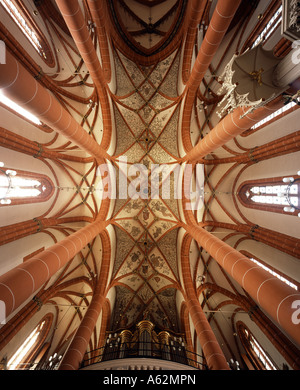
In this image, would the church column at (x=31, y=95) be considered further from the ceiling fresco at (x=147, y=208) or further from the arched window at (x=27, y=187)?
the ceiling fresco at (x=147, y=208)

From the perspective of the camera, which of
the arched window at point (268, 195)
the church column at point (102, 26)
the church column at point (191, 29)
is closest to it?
the arched window at point (268, 195)

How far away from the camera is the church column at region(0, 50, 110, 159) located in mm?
3975

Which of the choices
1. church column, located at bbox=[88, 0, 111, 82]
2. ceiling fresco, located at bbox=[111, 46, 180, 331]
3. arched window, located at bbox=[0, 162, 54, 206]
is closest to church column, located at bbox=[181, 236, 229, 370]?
ceiling fresco, located at bbox=[111, 46, 180, 331]

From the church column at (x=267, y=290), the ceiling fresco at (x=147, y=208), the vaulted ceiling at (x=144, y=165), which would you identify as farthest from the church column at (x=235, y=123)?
the ceiling fresco at (x=147, y=208)

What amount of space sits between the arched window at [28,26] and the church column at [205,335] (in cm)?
1424

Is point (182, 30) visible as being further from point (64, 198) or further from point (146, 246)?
point (146, 246)

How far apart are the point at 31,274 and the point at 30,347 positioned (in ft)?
24.6

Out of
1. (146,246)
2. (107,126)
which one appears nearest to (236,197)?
(146,246)

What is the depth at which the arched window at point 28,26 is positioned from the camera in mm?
7333

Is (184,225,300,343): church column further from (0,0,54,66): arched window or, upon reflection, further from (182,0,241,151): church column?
(0,0,54,66): arched window

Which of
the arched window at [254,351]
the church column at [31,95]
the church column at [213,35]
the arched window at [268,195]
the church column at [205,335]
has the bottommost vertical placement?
the arched window at [254,351]

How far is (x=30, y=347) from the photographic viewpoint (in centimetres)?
952

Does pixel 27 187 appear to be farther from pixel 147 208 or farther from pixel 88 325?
pixel 147 208

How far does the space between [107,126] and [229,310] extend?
540 inches
